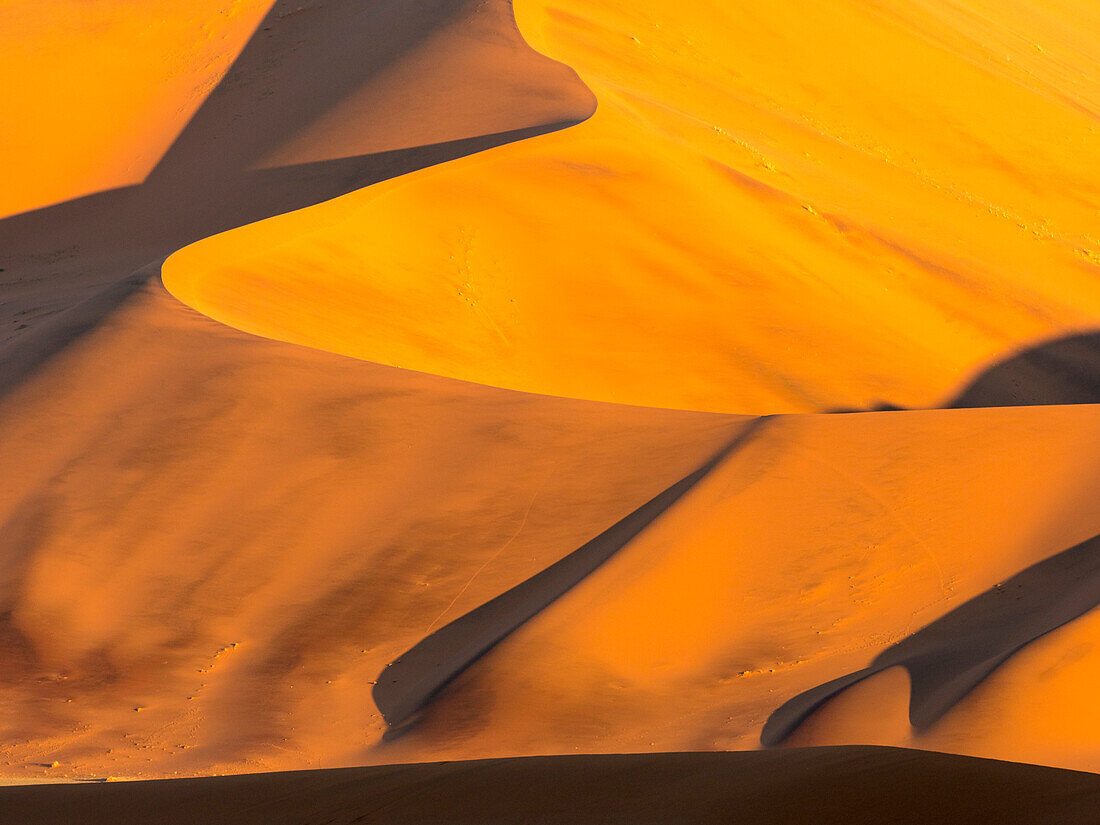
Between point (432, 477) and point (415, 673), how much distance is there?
1.41 m

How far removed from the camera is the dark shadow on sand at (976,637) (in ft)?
14.4

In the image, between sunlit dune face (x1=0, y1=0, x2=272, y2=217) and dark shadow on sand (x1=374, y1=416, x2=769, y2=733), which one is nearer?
dark shadow on sand (x1=374, y1=416, x2=769, y2=733)

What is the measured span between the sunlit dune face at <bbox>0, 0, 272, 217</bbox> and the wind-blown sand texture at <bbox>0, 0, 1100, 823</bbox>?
43cm

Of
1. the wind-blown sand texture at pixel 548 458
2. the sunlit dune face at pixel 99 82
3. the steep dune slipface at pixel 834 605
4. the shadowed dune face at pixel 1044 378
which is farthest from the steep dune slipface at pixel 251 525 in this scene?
the sunlit dune face at pixel 99 82

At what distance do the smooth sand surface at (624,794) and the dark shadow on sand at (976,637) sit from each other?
3.77 feet

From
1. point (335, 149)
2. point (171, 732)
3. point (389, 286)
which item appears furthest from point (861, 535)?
point (335, 149)

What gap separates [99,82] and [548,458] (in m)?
13.0

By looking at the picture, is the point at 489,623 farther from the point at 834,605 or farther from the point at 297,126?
the point at 297,126

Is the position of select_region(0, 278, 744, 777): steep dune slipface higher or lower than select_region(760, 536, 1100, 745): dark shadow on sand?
lower

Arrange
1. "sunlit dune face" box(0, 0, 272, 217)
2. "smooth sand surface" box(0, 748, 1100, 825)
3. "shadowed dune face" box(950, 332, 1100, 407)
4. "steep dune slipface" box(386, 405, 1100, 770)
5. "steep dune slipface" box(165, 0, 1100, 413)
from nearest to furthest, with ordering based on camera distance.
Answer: "smooth sand surface" box(0, 748, 1100, 825)
"steep dune slipface" box(386, 405, 1100, 770)
"steep dune slipface" box(165, 0, 1100, 413)
"shadowed dune face" box(950, 332, 1100, 407)
"sunlit dune face" box(0, 0, 272, 217)

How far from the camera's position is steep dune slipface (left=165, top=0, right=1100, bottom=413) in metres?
9.45

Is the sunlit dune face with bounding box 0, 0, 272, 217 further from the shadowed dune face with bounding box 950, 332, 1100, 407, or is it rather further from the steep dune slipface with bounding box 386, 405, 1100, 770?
the steep dune slipface with bounding box 386, 405, 1100, 770

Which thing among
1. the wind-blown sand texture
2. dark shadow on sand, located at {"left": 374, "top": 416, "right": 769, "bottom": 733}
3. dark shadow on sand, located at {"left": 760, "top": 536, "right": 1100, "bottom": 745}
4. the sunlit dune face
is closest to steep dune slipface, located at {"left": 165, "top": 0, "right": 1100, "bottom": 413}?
the wind-blown sand texture

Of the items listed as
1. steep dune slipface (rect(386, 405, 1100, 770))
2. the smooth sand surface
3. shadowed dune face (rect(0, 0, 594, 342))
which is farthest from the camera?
shadowed dune face (rect(0, 0, 594, 342))
